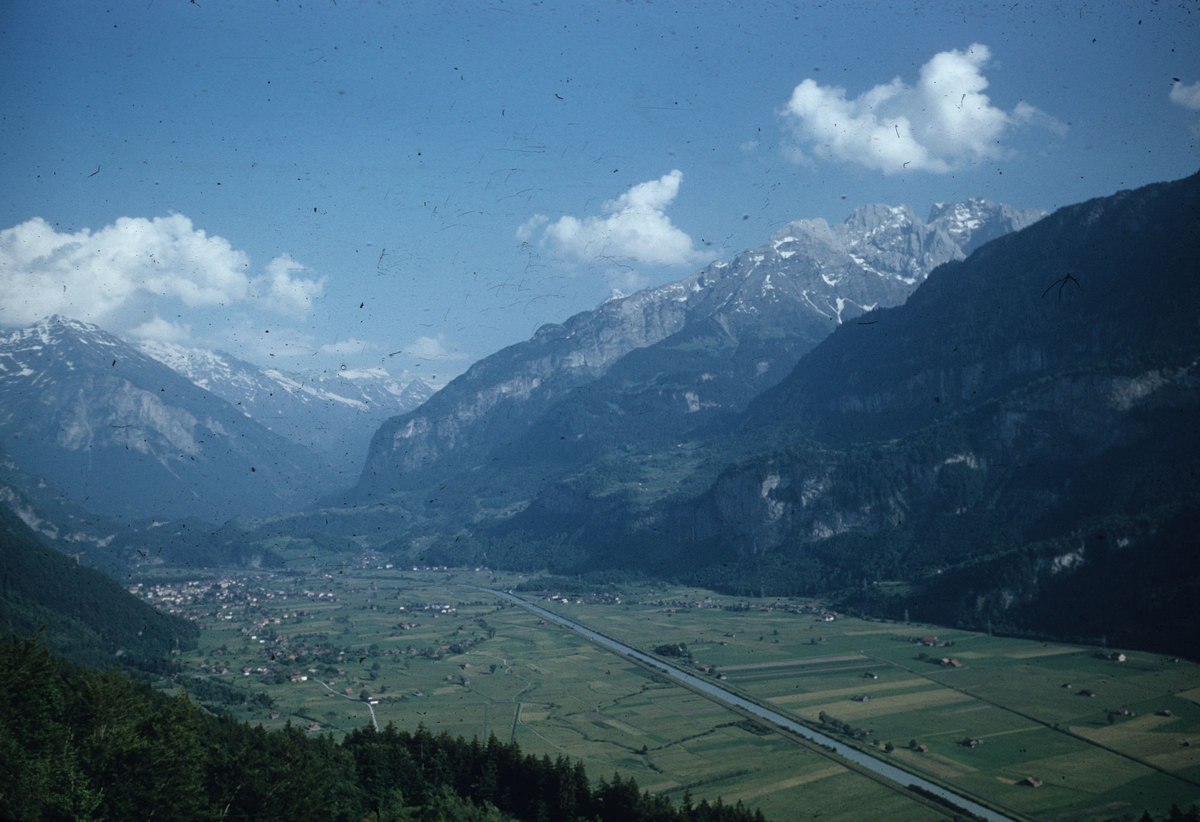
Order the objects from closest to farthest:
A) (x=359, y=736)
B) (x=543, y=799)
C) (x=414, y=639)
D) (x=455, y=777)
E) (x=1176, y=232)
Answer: (x=543, y=799), (x=455, y=777), (x=359, y=736), (x=414, y=639), (x=1176, y=232)

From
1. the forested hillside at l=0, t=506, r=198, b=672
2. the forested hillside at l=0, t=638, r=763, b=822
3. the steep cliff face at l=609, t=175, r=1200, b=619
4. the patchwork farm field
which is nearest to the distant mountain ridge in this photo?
the steep cliff face at l=609, t=175, r=1200, b=619

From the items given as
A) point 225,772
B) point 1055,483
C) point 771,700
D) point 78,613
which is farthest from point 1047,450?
point 78,613

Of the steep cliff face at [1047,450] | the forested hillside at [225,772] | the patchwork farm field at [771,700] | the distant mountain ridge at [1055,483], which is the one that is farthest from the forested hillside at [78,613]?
the steep cliff face at [1047,450]

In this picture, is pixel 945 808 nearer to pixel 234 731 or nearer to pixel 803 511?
pixel 234 731

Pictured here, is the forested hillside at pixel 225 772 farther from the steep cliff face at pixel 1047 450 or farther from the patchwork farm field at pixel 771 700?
the steep cliff face at pixel 1047 450

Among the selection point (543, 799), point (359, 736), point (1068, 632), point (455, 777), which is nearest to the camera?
point (543, 799)

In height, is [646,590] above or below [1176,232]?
below

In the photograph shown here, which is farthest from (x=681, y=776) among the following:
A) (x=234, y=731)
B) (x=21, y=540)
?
(x=21, y=540)

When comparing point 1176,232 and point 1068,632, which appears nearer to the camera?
point 1068,632
